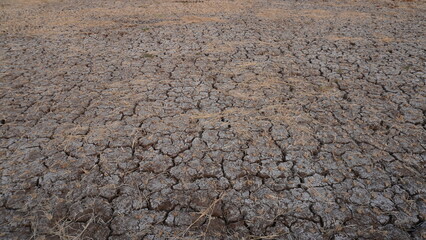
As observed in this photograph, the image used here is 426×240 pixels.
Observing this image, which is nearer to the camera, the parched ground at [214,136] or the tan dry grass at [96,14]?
the parched ground at [214,136]

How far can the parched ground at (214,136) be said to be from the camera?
5.32 feet

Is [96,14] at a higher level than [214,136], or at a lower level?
higher

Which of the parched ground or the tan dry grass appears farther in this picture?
the tan dry grass

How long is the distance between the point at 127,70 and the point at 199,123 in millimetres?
1583

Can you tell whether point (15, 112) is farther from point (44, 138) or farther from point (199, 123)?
point (199, 123)

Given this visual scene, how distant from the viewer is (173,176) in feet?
6.27

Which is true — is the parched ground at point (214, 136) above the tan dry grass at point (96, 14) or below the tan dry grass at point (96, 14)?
below

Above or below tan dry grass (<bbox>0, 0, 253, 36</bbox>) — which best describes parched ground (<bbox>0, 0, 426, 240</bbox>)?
below

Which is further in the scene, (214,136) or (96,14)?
(96,14)

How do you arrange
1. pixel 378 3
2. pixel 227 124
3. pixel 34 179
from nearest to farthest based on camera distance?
pixel 34 179
pixel 227 124
pixel 378 3

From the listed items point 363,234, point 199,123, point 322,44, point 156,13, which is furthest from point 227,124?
point 156,13

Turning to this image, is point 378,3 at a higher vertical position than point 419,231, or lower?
higher

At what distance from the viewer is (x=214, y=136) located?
7.53 feet

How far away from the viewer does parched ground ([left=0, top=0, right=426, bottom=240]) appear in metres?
1.62
